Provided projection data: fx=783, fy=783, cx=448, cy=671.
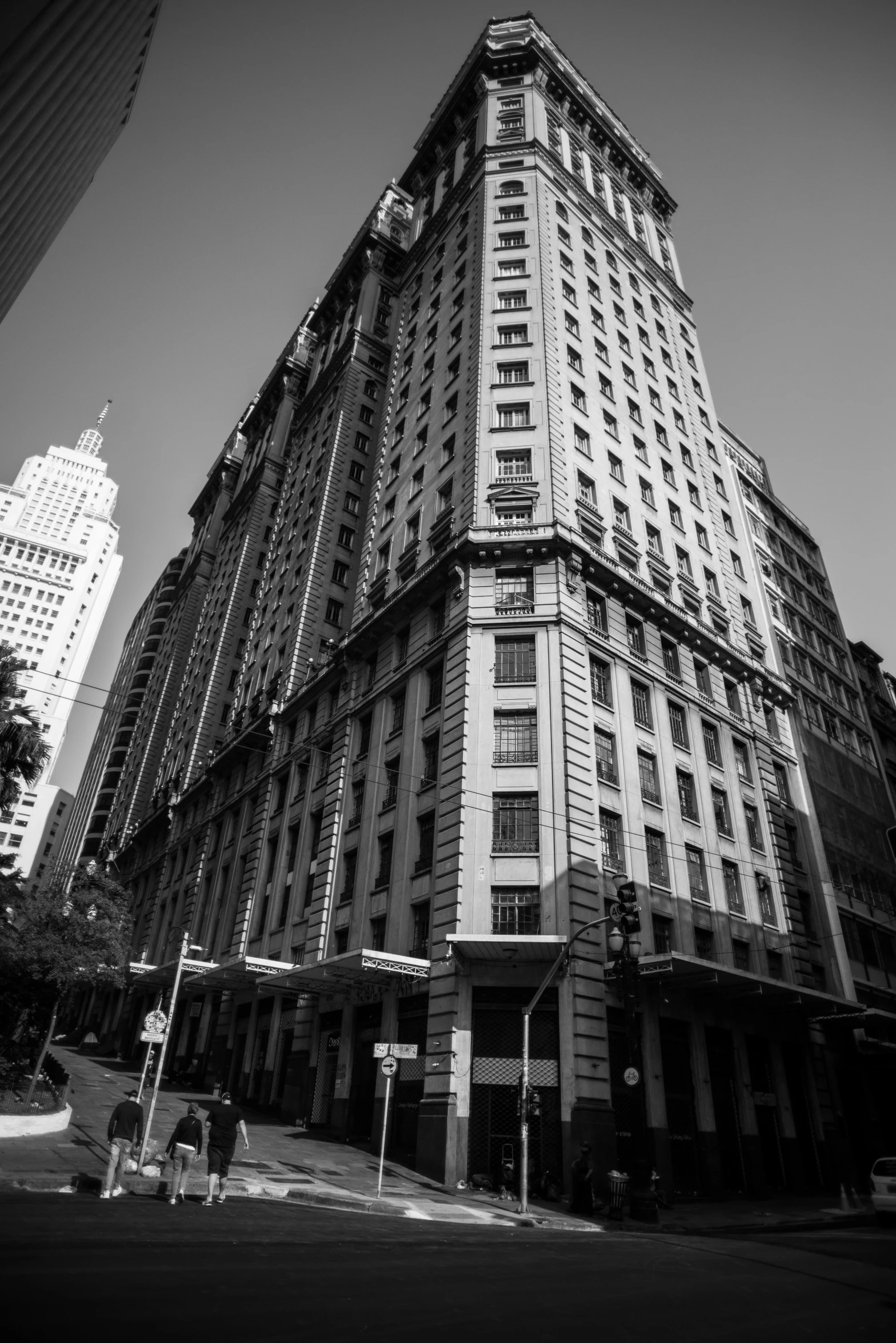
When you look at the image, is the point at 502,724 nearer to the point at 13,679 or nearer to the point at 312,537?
the point at 13,679

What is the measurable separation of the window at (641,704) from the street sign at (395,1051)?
16710mm

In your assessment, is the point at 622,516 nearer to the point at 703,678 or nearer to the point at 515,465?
the point at 515,465

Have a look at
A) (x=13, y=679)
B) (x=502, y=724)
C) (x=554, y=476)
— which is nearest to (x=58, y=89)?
(x=13, y=679)

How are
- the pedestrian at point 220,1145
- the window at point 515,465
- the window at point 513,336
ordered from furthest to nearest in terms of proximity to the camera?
the window at point 513,336 → the window at point 515,465 → the pedestrian at point 220,1145

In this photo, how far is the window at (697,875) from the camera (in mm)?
30000

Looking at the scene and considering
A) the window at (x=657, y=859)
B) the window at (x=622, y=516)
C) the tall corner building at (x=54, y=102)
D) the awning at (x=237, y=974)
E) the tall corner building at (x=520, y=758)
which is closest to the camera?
the tall corner building at (x=54, y=102)

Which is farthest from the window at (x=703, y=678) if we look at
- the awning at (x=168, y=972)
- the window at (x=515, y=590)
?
the awning at (x=168, y=972)

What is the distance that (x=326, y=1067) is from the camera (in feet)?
98.7

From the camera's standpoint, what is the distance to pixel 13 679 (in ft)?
80.5

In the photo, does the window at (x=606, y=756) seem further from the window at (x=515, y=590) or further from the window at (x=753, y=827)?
the window at (x=753, y=827)

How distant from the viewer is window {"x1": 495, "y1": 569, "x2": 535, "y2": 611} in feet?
102

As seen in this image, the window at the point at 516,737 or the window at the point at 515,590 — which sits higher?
the window at the point at 515,590

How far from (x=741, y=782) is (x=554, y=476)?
16.1 metres

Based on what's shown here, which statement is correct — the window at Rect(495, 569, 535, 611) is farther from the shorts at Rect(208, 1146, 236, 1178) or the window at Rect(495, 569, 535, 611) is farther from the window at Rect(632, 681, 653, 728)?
the shorts at Rect(208, 1146, 236, 1178)
